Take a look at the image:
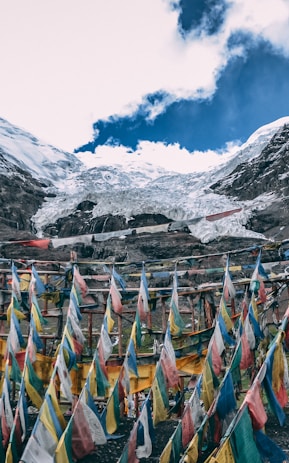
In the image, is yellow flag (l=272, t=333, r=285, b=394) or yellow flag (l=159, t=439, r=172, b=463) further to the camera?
yellow flag (l=159, t=439, r=172, b=463)

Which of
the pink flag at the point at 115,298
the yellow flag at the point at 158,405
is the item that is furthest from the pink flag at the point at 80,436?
the pink flag at the point at 115,298

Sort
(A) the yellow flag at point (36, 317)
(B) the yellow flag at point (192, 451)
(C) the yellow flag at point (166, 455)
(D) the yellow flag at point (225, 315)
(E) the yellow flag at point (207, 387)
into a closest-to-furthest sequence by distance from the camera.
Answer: (B) the yellow flag at point (192, 451)
(C) the yellow flag at point (166, 455)
(E) the yellow flag at point (207, 387)
(D) the yellow flag at point (225, 315)
(A) the yellow flag at point (36, 317)

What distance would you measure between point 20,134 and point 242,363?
123 meters

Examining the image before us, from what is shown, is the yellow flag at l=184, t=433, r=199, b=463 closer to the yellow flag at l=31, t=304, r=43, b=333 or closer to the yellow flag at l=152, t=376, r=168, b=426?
the yellow flag at l=152, t=376, r=168, b=426

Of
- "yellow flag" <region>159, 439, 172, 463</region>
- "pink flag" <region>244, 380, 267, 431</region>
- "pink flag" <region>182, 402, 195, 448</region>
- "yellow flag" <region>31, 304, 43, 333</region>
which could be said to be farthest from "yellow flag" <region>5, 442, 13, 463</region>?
"pink flag" <region>244, 380, 267, 431</region>

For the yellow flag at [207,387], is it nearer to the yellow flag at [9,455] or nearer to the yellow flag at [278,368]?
the yellow flag at [278,368]

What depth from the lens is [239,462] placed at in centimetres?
577

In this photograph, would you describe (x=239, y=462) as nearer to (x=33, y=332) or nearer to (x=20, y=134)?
(x=33, y=332)

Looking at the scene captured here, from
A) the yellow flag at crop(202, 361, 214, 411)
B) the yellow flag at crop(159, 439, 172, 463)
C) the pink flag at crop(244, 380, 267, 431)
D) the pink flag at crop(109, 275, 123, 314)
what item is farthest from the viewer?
the pink flag at crop(109, 275, 123, 314)

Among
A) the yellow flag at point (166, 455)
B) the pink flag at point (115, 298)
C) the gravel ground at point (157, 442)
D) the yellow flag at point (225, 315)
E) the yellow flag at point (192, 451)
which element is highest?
the pink flag at point (115, 298)

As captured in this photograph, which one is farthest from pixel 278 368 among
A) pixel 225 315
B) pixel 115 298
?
pixel 115 298

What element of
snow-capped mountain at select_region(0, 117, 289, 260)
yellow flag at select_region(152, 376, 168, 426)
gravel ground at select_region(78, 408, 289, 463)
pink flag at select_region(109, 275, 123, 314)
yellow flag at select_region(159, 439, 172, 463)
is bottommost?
gravel ground at select_region(78, 408, 289, 463)

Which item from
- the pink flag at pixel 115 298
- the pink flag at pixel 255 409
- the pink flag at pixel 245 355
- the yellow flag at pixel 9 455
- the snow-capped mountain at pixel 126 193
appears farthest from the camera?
the snow-capped mountain at pixel 126 193

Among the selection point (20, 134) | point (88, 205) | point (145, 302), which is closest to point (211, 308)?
point (145, 302)
